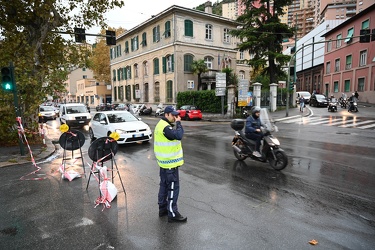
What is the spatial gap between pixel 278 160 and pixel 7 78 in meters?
8.84

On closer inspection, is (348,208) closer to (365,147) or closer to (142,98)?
(365,147)

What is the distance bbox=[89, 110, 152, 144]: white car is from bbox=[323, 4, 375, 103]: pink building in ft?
86.5

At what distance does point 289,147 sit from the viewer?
10039 mm

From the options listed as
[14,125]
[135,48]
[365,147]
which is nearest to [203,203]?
[365,147]

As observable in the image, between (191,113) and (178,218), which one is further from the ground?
(191,113)

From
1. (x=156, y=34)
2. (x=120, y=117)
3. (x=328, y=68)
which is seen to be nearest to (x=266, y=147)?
(x=120, y=117)

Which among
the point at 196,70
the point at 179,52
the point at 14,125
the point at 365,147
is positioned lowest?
the point at 365,147


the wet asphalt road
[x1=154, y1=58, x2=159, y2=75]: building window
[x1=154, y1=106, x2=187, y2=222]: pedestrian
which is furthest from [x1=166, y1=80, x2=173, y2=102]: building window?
[x1=154, y1=106, x2=187, y2=222]: pedestrian

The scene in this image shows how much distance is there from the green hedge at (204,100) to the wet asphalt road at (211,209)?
60.4 ft

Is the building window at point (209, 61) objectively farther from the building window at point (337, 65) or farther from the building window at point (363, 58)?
the building window at point (337, 65)

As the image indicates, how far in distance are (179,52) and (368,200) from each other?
29.0 metres

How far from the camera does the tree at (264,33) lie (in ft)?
85.4

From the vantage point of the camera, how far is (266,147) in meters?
7.06

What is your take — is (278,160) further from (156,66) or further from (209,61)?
(156,66)
